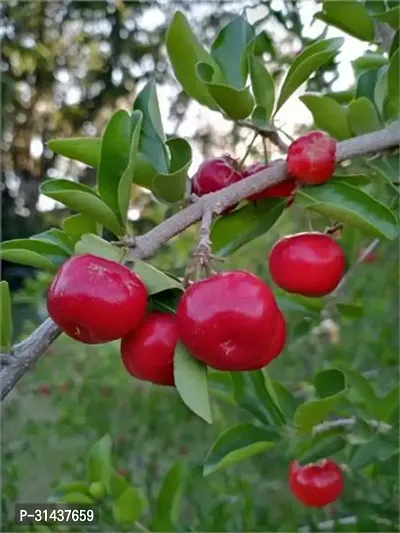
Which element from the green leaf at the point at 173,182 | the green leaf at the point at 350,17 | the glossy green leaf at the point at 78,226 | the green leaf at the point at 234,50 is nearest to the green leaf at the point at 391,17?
the green leaf at the point at 350,17

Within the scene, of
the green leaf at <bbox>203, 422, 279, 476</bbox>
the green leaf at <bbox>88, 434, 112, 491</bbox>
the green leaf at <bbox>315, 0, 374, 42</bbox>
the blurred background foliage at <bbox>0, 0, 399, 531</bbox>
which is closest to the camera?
the green leaf at <bbox>203, 422, 279, 476</bbox>

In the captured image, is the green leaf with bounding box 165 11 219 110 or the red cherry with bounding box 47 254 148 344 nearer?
the red cherry with bounding box 47 254 148 344

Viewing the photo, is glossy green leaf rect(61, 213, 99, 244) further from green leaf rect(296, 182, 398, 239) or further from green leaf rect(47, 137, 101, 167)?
green leaf rect(296, 182, 398, 239)

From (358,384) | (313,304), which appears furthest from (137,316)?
(313,304)

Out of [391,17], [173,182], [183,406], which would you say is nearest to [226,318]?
[173,182]

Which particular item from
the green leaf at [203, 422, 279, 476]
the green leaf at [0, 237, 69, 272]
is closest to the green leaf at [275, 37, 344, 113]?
the green leaf at [0, 237, 69, 272]

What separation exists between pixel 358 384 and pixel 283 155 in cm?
52

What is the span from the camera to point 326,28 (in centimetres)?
142

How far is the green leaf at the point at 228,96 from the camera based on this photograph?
0.87 metres

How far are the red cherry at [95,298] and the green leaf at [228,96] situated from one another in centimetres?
27

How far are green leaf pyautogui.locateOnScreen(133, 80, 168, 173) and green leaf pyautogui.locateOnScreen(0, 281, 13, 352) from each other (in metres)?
0.22

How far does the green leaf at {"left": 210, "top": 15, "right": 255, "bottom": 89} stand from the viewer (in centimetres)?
99

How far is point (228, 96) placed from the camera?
881 millimetres

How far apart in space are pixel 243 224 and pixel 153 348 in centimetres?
29
